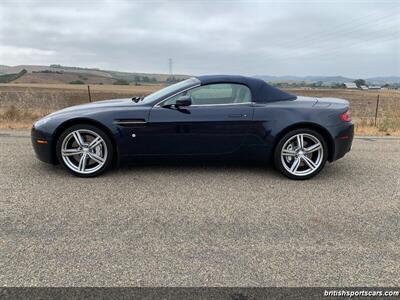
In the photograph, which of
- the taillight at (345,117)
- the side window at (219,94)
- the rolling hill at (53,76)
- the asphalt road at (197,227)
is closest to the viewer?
the asphalt road at (197,227)

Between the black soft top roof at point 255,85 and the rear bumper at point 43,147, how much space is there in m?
2.18

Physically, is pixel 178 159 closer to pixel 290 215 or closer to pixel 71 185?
pixel 71 185

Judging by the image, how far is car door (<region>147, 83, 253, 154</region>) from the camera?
4402 millimetres

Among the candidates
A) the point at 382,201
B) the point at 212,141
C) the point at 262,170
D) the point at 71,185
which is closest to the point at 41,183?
the point at 71,185

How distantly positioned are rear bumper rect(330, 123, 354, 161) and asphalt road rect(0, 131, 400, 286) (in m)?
0.35

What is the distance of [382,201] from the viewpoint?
12.8ft

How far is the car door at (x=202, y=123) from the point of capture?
4.40 meters

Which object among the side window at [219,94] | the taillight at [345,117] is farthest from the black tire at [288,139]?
the side window at [219,94]

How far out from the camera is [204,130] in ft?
14.6

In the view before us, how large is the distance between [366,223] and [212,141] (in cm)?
206

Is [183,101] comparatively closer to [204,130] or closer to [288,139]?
[204,130]

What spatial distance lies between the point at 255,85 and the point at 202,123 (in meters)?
0.93

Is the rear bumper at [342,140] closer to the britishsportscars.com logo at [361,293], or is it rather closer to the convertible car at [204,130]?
the convertible car at [204,130]

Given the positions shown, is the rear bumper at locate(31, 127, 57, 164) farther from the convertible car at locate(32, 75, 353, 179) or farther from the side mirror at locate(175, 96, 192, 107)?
the side mirror at locate(175, 96, 192, 107)
